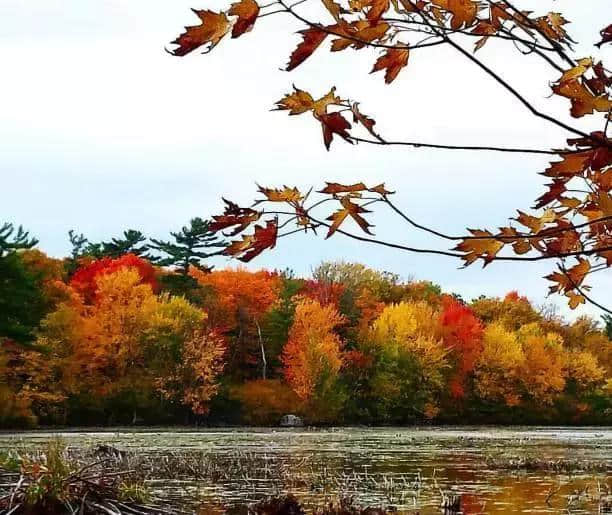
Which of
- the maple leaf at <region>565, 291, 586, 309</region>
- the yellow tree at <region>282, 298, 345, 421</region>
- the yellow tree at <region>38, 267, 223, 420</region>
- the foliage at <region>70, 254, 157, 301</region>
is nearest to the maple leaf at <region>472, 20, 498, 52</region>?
the maple leaf at <region>565, 291, 586, 309</region>

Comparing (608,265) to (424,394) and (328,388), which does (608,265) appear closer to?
(328,388)

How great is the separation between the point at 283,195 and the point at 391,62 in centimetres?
35

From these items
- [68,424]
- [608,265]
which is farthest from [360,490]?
[68,424]

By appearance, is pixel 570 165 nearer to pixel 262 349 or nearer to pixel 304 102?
pixel 304 102

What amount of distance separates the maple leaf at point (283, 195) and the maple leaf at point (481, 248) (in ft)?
1.13

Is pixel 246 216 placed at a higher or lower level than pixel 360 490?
higher

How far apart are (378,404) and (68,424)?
1801 centimetres

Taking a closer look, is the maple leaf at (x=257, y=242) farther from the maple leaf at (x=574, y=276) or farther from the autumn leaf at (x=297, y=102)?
the maple leaf at (x=574, y=276)

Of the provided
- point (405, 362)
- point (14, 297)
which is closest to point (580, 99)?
point (14, 297)

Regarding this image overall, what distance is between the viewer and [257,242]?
2137 millimetres

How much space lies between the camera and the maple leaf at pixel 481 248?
2180 mm

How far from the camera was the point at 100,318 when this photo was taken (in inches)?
2117

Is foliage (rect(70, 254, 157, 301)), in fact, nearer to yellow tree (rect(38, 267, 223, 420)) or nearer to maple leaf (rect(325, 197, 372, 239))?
yellow tree (rect(38, 267, 223, 420))

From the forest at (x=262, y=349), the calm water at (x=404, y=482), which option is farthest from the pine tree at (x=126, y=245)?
the calm water at (x=404, y=482)
